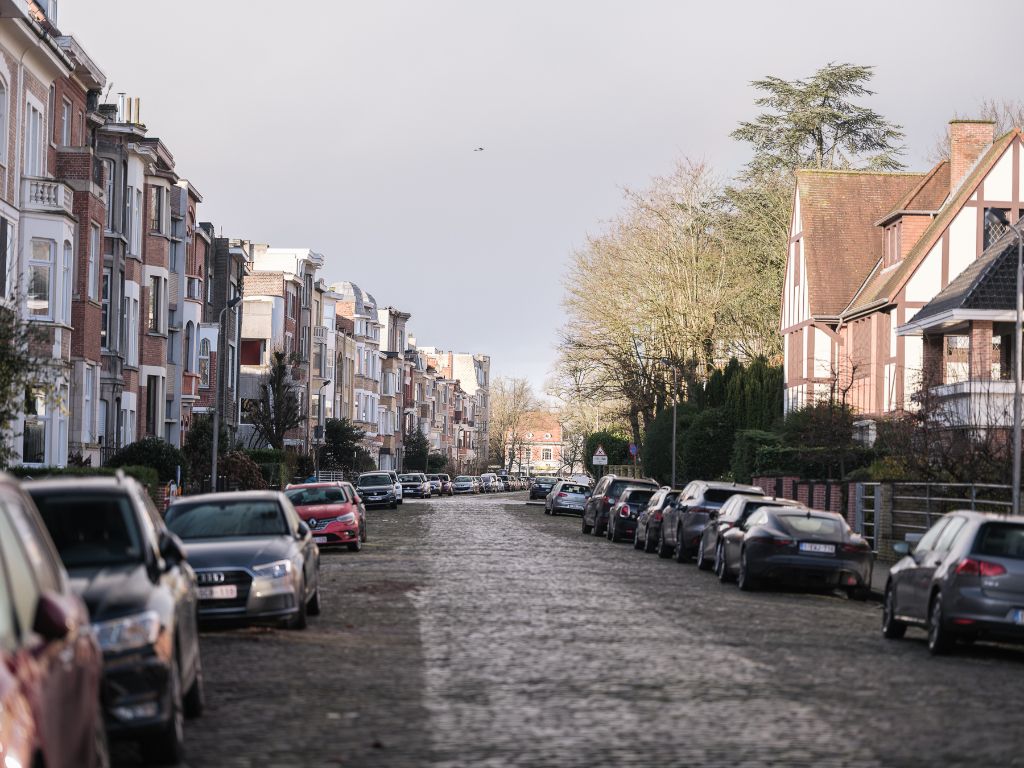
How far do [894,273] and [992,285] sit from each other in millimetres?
8894

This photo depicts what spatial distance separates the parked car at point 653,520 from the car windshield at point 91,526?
23261 mm

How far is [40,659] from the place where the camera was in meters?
6.07

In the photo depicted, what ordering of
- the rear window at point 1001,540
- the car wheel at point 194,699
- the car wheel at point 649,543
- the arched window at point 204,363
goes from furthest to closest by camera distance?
the arched window at point 204,363, the car wheel at point 649,543, the rear window at point 1001,540, the car wheel at point 194,699

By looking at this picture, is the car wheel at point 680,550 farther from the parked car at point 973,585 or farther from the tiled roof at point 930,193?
the tiled roof at point 930,193

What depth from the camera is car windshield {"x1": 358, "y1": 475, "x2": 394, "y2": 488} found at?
64938mm

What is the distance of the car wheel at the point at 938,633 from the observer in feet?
52.3

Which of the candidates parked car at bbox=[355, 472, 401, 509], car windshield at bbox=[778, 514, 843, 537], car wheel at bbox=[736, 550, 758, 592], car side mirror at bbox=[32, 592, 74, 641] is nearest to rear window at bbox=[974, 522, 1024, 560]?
car windshield at bbox=[778, 514, 843, 537]

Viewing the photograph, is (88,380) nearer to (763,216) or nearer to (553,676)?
(553,676)

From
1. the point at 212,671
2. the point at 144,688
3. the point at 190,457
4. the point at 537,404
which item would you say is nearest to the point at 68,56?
the point at 190,457

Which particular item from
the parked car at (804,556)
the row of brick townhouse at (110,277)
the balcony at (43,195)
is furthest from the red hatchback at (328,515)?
the parked car at (804,556)

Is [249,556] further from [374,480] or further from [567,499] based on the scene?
[374,480]

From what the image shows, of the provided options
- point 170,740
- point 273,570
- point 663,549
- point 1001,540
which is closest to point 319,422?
point 663,549

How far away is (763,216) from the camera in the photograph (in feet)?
224

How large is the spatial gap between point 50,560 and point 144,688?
1.86 meters
